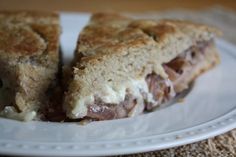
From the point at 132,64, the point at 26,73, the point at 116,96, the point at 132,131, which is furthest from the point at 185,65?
the point at 26,73

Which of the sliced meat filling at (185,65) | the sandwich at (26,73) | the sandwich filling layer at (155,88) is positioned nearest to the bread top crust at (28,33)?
the sandwich at (26,73)

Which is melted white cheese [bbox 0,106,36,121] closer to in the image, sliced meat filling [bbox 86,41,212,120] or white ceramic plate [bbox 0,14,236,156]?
white ceramic plate [bbox 0,14,236,156]

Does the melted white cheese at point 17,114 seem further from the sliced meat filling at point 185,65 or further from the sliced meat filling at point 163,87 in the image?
the sliced meat filling at point 185,65

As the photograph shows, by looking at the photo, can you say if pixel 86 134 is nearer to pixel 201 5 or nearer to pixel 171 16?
pixel 171 16

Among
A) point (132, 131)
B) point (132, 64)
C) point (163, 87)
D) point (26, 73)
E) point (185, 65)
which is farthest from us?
point (185, 65)

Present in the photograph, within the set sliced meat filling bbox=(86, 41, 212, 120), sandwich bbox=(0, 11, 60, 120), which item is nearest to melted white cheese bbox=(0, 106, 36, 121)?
sandwich bbox=(0, 11, 60, 120)

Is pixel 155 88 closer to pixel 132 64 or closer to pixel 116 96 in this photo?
pixel 132 64

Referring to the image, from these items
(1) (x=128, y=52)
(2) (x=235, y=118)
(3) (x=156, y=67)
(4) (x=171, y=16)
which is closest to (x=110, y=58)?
(1) (x=128, y=52)
